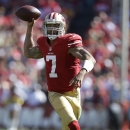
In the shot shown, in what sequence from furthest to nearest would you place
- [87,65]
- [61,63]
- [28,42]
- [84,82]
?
[84,82] → [28,42] → [61,63] → [87,65]

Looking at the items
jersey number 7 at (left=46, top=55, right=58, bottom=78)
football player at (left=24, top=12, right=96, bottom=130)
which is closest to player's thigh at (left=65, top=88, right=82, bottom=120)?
football player at (left=24, top=12, right=96, bottom=130)

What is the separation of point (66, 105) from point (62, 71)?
15.9 inches

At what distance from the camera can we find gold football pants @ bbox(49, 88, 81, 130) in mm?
6441

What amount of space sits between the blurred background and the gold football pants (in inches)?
219

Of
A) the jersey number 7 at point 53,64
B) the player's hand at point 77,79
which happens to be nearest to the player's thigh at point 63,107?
the jersey number 7 at point 53,64

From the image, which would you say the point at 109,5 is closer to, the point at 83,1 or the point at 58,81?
the point at 83,1

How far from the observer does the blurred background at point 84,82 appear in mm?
12492

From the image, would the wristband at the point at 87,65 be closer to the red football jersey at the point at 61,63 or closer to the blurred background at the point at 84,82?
the red football jersey at the point at 61,63

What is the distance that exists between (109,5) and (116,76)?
340 cm

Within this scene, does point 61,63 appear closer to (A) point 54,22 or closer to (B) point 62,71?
(B) point 62,71

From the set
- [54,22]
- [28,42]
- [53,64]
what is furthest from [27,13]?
[53,64]

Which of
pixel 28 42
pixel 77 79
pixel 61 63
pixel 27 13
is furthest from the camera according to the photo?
pixel 28 42

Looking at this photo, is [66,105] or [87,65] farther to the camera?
[66,105]

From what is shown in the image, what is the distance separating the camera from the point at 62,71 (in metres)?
6.66
